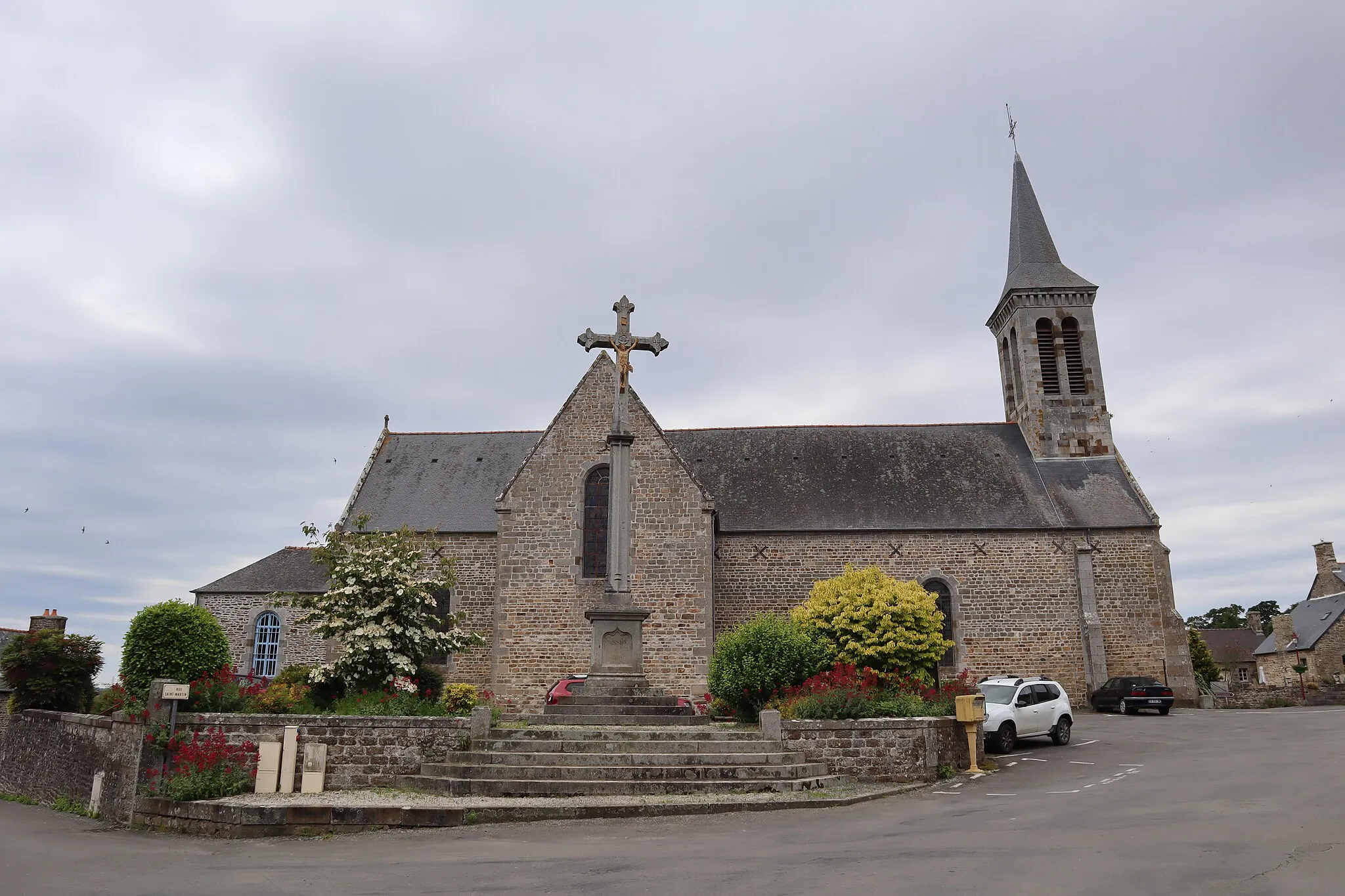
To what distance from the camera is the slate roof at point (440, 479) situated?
77.6 ft

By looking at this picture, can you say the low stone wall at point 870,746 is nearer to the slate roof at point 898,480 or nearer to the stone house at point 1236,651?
the slate roof at point 898,480

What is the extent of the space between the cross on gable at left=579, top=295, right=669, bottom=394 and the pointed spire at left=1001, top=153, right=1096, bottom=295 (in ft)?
57.0

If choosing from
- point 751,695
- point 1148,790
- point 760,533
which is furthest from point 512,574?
point 1148,790

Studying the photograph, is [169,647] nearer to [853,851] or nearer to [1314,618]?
[853,851]

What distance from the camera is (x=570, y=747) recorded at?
1106 cm

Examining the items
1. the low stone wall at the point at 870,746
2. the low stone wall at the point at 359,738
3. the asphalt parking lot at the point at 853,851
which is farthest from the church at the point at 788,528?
the asphalt parking lot at the point at 853,851

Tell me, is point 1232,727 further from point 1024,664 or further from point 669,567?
point 669,567

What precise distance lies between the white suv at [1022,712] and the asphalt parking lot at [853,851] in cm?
311

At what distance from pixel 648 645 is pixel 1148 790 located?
11.6 meters

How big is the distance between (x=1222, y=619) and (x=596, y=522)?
78950 mm

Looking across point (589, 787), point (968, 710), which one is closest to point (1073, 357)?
point (968, 710)

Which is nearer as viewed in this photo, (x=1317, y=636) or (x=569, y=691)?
(x=569, y=691)

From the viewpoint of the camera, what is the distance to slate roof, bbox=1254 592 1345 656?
38.0 m

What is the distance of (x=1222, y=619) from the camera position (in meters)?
78.6
